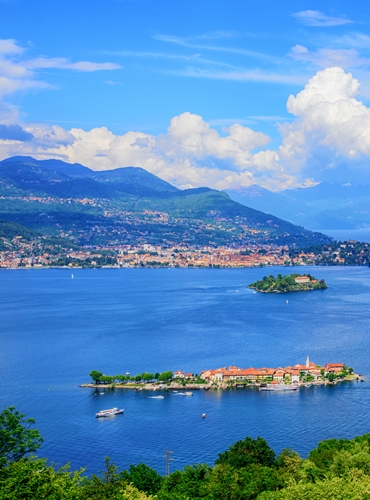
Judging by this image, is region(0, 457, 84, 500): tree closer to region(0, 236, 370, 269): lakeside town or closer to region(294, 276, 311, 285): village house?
region(294, 276, 311, 285): village house

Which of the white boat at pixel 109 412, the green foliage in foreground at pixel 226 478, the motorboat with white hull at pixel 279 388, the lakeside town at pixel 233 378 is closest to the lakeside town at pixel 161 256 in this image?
the lakeside town at pixel 233 378

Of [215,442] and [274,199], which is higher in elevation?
[274,199]

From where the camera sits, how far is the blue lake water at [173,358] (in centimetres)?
1286

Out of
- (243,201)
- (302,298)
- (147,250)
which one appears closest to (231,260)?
(147,250)

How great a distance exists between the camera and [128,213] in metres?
87.4

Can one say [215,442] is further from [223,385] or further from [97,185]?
[97,185]

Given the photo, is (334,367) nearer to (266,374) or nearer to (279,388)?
(266,374)

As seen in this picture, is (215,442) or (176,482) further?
(215,442)

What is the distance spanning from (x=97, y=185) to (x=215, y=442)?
93552mm

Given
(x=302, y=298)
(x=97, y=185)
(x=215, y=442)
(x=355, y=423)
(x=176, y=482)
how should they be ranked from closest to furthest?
(x=176, y=482) < (x=215, y=442) < (x=355, y=423) < (x=302, y=298) < (x=97, y=185)

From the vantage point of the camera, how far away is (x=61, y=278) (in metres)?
44.9

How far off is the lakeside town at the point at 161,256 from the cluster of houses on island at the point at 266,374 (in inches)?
1417

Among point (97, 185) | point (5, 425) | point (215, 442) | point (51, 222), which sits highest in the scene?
point (97, 185)

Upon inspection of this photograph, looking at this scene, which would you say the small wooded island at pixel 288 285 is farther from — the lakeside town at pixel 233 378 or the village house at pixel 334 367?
the lakeside town at pixel 233 378
